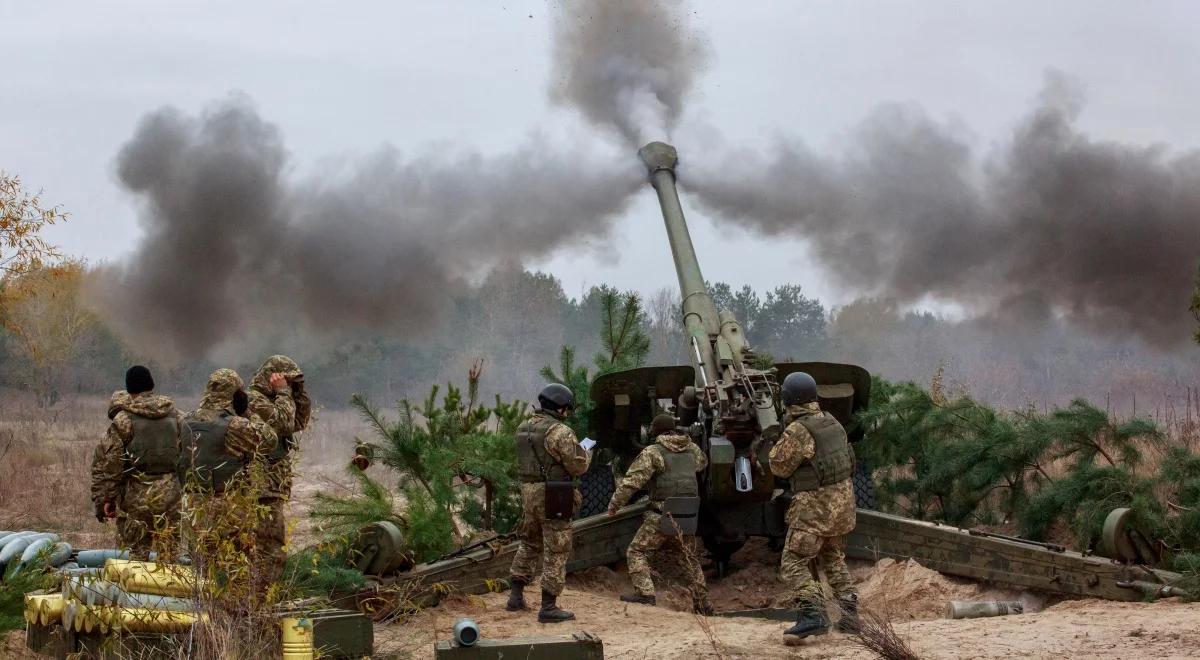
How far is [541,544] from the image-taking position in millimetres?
8758

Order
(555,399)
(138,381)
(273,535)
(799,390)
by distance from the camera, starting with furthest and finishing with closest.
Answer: (555,399) → (138,381) → (799,390) → (273,535)

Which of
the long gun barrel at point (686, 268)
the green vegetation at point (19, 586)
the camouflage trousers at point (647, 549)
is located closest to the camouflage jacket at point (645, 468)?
the camouflage trousers at point (647, 549)

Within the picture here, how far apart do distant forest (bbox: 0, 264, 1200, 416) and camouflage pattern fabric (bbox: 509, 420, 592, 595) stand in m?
14.0

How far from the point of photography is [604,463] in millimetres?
11633

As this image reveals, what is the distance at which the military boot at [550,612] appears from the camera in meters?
8.27

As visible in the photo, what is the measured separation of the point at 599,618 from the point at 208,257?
5126mm

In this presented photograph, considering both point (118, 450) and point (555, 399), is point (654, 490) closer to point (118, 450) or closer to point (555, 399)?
point (555, 399)

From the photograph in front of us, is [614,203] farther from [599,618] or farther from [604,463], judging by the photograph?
[599,618]

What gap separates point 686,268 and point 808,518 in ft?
14.1

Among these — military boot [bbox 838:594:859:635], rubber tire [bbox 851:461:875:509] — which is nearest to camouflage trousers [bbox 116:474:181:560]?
military boot [bbox 838:594:859:635]

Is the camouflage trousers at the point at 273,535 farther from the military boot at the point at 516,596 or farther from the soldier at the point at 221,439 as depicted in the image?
the military boot at the point at 516,596

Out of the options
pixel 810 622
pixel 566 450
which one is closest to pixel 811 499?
pixel 810 622

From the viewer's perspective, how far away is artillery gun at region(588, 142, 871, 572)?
9.66m

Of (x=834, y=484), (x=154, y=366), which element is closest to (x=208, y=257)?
(x=154, y=366)
